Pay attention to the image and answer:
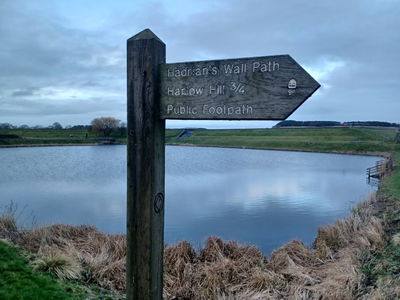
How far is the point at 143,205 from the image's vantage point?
2.40 meters

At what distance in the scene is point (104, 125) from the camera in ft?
259

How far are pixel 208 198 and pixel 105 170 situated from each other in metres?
13.4

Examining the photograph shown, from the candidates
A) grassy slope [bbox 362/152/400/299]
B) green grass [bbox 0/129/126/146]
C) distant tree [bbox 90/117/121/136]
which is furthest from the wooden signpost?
distant tree [bbox 90/117/121/136]

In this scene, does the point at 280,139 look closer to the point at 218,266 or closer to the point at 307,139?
the point at 307,139

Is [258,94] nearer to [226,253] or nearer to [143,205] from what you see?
[143,205]

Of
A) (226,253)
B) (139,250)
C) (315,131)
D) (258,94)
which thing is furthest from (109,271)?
(315,131)

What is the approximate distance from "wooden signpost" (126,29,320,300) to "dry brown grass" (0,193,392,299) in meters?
2.76

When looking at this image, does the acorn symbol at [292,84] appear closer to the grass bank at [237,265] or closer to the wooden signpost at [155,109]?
the wooden signpost at [155,109]

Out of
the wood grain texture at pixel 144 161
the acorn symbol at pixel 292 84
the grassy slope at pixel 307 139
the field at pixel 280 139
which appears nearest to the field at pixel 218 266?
the wood grain texture at pixel 144 161

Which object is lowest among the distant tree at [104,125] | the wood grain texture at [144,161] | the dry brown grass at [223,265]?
the dry brown grass at [223,265]

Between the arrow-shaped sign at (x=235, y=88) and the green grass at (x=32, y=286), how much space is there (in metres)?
3.04

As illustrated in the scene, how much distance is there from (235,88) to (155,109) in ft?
1.94

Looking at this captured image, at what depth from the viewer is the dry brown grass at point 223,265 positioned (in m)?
5.18

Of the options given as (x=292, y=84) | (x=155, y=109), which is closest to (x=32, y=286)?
(x=155, y=109)
